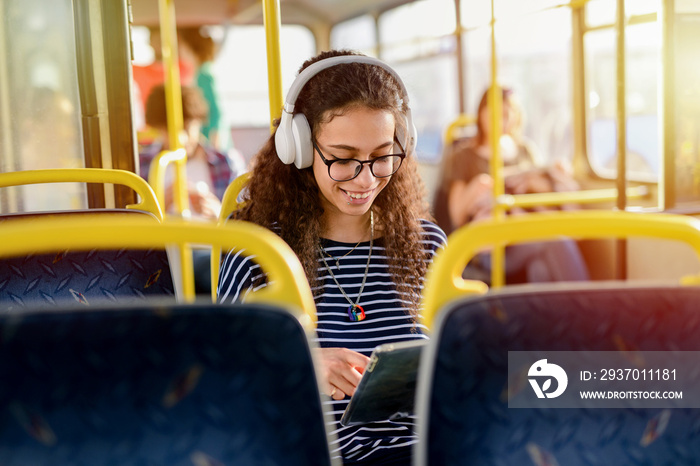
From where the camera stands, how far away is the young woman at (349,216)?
141 cm

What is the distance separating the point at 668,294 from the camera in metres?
0.81

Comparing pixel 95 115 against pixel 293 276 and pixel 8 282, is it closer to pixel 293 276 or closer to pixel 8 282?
pixel 8 282

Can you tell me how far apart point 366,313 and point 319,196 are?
0.97 ft

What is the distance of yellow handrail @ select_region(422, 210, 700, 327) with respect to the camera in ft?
2.64

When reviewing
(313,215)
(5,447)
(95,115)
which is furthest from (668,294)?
(95,115)

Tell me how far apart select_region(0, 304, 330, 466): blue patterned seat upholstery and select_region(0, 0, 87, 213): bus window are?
1.64 metres

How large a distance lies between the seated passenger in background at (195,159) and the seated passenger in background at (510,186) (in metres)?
1.47

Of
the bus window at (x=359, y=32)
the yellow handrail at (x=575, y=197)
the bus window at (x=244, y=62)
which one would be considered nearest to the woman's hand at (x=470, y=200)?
the yellow handrail at (x=575, y=197)

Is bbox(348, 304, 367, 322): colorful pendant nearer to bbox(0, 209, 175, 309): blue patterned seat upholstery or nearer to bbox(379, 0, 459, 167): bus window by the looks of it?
bbox(0, 209, 175, 309): blue patterned seat upholstery

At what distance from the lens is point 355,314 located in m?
1.43

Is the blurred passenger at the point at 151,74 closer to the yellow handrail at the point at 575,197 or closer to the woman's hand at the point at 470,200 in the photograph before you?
the woman's hand at the point at 470,200

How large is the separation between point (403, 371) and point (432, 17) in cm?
461

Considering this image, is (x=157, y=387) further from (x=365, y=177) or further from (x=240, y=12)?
(x=240, y=12)

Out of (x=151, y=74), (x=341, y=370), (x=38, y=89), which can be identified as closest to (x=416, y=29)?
(x=151, y=74)
